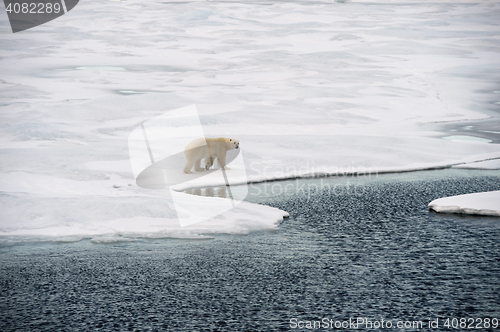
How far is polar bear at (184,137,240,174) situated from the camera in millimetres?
10672

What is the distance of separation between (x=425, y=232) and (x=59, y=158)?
7702 mm

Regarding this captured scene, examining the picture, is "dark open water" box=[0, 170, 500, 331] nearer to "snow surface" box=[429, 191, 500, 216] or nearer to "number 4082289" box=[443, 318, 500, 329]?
"number 4082289" box=[443, 318, 500, 329]

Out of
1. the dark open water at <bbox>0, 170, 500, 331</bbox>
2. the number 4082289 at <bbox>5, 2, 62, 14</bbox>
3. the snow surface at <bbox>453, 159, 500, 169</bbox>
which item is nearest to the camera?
the dark open water at <bbox>0, 170, 500, 331</bbox>

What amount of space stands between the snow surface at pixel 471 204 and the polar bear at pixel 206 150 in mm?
4330

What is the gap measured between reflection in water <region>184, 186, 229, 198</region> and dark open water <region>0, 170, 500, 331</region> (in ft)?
5.83

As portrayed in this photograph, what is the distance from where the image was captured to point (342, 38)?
27.1 metres

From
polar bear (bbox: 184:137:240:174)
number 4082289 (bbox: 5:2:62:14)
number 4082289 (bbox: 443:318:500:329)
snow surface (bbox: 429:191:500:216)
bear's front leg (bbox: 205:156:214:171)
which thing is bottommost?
snow surface (bbox: 429:191:500:216)

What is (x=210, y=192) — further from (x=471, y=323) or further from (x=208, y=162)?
(x=471, y=323)

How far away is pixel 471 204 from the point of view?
7.88 metres

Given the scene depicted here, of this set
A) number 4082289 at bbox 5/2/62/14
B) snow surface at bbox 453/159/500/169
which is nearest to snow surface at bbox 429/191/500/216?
snow surface at bbox 453/159/500/169

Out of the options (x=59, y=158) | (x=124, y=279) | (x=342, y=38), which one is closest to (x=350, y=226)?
(x=124, y=279)

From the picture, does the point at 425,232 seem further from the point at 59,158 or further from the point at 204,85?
the point at 204,85

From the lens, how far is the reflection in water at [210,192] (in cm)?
905

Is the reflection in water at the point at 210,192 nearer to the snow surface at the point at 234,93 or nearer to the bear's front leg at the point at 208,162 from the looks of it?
the snow surface at the point at 234,93
